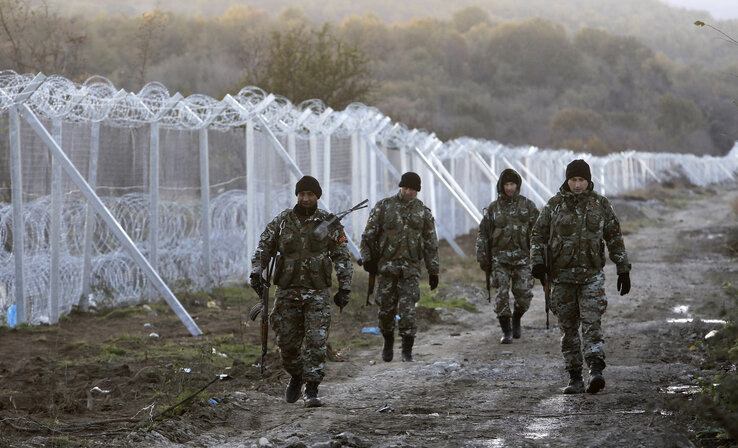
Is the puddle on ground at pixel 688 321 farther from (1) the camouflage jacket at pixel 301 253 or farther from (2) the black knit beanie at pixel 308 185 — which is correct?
(2) the black knit beanie at pixel 308 185

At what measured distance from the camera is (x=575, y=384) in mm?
6301

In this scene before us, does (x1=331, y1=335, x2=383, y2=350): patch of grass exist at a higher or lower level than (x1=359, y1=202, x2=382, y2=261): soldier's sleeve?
lower

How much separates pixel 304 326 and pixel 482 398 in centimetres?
130

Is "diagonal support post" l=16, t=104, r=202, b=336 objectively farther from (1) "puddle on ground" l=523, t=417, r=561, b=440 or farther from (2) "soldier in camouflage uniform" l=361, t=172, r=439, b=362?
(1) "puddle on ground" l=523, t=417, r=561, b=440

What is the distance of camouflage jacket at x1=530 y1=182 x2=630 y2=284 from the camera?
6.32 meters

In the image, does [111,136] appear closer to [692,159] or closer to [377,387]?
[377,387]

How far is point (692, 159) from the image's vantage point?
56.2 m

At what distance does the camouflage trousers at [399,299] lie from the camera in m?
7.77

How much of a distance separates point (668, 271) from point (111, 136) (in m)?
9.02

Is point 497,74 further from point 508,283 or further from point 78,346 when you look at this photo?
point 78,346

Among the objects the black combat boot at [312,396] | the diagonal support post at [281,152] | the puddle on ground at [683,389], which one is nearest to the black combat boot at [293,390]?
the black combat boot at [312,396]

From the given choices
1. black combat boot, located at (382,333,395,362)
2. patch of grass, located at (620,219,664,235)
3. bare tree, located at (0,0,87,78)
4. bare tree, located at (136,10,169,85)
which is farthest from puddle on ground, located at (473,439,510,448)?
patch of grass, located at (620,219,664,235)

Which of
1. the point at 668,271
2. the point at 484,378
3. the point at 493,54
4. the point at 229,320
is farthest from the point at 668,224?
the point at 493,54

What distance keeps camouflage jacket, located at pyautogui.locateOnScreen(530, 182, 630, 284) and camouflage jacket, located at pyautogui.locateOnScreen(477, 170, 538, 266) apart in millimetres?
2075
